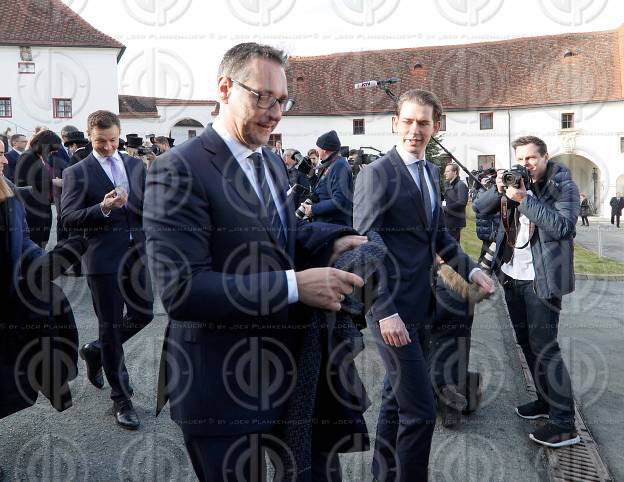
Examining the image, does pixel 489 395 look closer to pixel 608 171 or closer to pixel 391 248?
pixel 391 248

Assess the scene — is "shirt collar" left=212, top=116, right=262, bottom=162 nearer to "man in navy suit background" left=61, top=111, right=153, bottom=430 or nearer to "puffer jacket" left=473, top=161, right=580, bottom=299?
"man in navy suit background" left=61, top=111, right=153, bottom=430

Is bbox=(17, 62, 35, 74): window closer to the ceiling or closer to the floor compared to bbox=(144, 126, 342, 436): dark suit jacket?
closer to the ceiling

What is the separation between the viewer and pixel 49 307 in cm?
327

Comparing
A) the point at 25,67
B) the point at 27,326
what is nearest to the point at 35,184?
the point at 27,326

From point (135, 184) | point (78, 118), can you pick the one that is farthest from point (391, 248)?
point (78, 118)

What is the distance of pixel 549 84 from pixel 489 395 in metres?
50.1

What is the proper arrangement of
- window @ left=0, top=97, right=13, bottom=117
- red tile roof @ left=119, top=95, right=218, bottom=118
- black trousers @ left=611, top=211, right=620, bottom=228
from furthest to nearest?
red tile roof @ left=119, top=95, right=218, bottom=118 → window @ left=0, top=97, right=13, bottom=117 → black trousers @ left=611, top=211, right=620, bottom=228

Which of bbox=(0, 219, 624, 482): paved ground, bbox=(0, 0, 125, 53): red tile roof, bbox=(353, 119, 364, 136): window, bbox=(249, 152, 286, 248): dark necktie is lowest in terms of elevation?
bbox=(0, 219, 624, 482): paved ground

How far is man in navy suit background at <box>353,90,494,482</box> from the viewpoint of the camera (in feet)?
10.8

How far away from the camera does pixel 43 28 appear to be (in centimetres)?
4238

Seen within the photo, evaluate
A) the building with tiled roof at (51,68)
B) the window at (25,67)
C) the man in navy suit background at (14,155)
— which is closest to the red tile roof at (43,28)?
the building with tiled roof at (51,68)

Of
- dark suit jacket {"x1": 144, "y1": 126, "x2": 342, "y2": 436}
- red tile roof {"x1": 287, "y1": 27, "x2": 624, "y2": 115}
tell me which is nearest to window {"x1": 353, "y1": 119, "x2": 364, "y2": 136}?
red tile roof {"x1": 287, "y1": 27, "x2": 624, "y2": 115}

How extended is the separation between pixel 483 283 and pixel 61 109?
43.5m

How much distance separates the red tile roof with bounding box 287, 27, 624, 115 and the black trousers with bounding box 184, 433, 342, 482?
48028 millimetres
